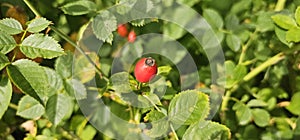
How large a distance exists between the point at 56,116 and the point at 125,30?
1.84 ft

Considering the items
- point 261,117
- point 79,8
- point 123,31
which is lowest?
point 261,117

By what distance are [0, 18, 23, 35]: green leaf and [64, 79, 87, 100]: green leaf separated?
368 mm

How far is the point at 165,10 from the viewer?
6.99 feet

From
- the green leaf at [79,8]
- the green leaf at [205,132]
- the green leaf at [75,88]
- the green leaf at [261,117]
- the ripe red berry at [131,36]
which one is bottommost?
the green leaf at [261,117]

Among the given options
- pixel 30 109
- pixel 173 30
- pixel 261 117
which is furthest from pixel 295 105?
pixel 30 109

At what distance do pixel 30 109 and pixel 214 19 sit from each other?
858 millimetres

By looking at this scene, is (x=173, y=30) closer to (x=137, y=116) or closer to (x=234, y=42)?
(x=234, y=42)

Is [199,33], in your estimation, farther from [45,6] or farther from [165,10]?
[45,6]

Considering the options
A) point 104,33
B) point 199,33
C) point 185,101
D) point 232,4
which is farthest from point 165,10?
point 185,101

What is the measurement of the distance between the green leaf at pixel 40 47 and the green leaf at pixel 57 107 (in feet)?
1.39

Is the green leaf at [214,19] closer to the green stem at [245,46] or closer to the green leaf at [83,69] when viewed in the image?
the green stem at [245,46]

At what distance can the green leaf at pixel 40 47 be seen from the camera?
131 cm

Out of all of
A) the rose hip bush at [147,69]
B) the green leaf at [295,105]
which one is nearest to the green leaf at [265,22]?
the rose hip bush at [147,69]

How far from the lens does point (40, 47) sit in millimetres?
1321
